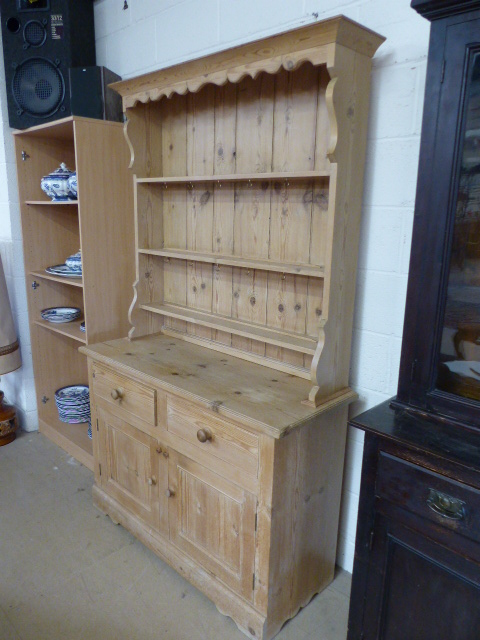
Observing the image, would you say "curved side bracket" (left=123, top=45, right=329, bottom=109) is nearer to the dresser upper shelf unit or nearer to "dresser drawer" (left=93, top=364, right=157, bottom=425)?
the dresser upper shelf unit

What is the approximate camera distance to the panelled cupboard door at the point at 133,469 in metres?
1.83

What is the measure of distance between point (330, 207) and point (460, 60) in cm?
48

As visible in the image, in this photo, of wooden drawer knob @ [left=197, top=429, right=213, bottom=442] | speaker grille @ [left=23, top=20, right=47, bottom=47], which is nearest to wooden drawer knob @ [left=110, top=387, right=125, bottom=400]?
wooden drawer knob @ [left=197, top=429, right=213, bottom=442]

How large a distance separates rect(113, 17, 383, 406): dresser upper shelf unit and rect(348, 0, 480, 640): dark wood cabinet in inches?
11.8

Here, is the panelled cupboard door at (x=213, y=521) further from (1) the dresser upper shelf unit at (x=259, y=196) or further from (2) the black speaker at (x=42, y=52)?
(2) the black speaker at (x=42, y=52)

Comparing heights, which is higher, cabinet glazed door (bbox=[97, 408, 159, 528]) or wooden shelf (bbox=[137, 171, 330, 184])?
wooden shelf (bbox=[137, 171, 330, 184])

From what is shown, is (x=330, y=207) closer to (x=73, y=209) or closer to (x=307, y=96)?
(x=307, y=96)

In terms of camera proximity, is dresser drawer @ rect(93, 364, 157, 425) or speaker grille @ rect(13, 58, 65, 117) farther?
speaker grille @ rect(13, 58, 65, 117)

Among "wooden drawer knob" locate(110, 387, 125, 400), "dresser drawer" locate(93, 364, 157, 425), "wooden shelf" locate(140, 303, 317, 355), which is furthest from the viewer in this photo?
"wooden drawer knob" locate(110, 387, 125, 400)

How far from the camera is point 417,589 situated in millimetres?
1173

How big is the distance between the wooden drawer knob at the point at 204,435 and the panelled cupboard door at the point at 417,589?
0.58 m

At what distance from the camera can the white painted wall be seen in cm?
143

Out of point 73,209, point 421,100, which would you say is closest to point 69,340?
point 73,209

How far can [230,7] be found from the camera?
183 centimetres
